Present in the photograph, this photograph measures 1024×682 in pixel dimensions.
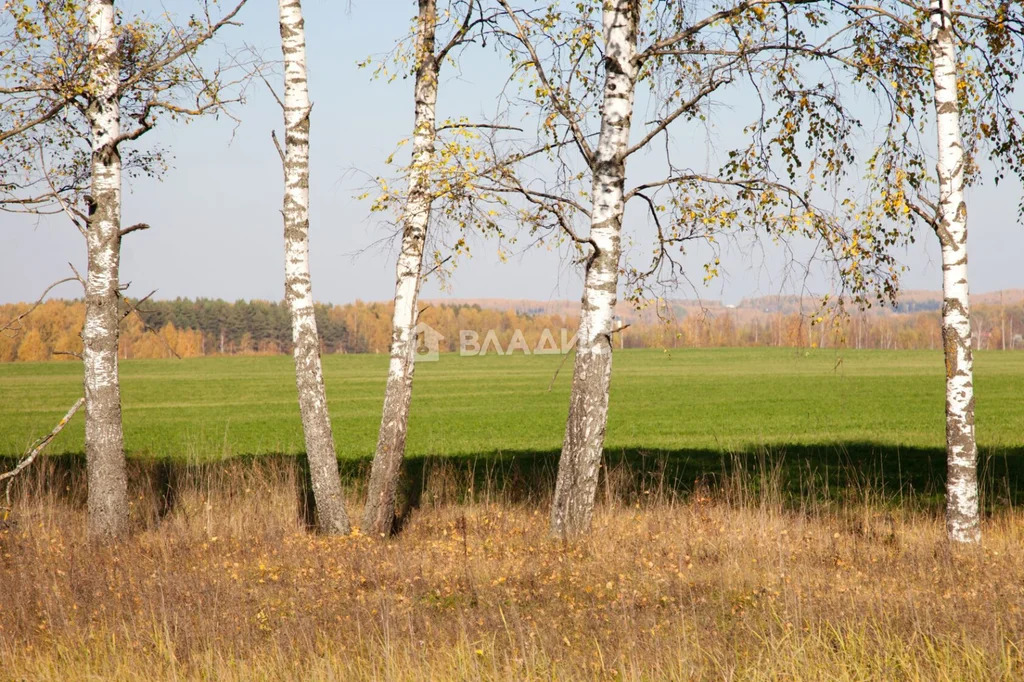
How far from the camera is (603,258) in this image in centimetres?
938

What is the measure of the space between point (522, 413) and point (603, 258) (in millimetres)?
30841

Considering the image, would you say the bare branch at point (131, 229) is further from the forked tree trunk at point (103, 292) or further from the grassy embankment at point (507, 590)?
the grassy embankment at point (507, 590)

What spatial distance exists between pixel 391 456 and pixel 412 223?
9.10 ft

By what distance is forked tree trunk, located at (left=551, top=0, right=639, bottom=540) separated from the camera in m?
9.40

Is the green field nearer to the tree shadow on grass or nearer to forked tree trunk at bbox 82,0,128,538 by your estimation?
the tree shadow on grass

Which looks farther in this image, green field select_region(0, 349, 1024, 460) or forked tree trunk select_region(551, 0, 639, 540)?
green field select_region(0, 349, 1024, 460)

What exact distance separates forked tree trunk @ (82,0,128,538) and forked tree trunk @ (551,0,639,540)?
5.18 meters

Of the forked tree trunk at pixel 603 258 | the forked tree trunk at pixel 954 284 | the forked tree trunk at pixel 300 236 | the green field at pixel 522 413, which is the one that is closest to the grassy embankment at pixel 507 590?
the forked tree trunk at pixel 954 284

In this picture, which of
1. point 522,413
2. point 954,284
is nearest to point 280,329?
point 522,413

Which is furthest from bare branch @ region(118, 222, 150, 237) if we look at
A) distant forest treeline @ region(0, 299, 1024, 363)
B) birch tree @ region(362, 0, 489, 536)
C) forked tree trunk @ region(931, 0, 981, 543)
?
distant forest treeline @ region(0, 299, 1024, 363)

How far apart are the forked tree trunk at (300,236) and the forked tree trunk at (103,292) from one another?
1.93 meters

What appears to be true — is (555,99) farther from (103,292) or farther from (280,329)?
(280,329)

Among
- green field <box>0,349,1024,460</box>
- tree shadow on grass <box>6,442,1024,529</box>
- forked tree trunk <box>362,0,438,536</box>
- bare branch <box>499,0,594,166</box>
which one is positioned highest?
bare branch <box>499,0,594,166</box>

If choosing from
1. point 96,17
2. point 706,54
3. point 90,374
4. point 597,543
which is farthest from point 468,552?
point 96,17
